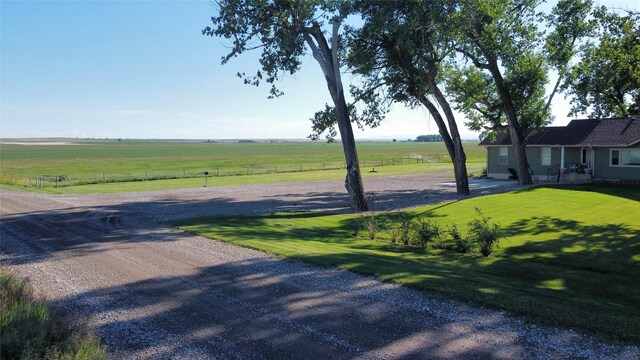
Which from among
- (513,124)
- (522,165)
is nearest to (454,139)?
(513,124)

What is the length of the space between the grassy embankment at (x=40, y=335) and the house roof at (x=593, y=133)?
34804 mm

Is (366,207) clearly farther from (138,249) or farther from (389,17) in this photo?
(138,249)

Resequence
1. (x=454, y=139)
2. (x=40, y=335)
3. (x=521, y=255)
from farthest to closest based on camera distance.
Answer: (x=454, y=139) < (x=521, y=255) < (x=40, y=335)

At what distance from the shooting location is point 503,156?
40.8 m

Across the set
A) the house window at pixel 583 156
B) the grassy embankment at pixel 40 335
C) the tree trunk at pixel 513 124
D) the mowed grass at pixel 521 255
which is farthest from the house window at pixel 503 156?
the grassy embankment at pixel 40 335

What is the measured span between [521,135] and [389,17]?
16634mm

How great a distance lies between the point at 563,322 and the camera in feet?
21.0

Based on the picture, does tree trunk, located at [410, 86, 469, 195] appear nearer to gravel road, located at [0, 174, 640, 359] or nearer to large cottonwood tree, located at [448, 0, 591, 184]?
large cottonwood tree, located at [448, 0, 591, 184]

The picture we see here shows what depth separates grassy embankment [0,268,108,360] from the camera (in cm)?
508

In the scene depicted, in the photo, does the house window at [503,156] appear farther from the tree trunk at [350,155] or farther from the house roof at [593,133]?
the tree trunk at [350,155]

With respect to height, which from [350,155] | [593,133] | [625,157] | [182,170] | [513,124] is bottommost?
[182,170]

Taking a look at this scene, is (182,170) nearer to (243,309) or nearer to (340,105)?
(340,105)

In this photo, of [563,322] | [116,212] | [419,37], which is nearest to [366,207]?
[419,37]

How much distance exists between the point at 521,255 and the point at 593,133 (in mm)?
26190
